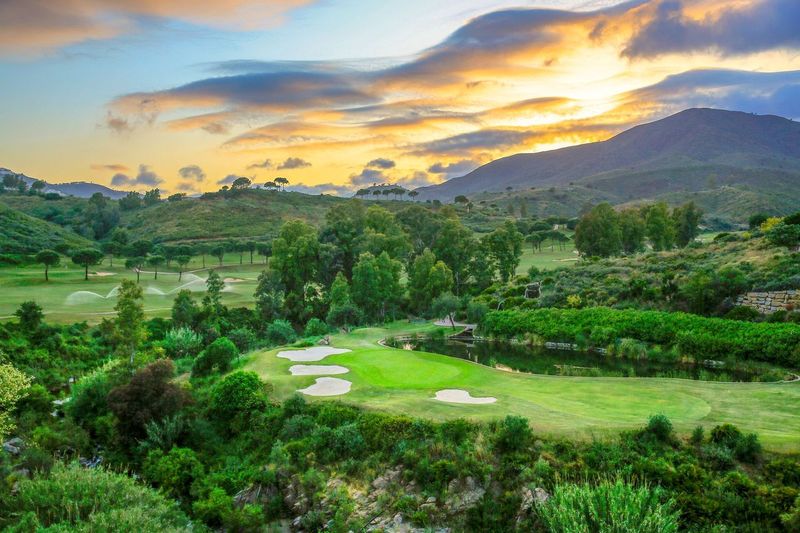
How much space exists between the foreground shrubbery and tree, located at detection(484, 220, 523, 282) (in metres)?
17.4

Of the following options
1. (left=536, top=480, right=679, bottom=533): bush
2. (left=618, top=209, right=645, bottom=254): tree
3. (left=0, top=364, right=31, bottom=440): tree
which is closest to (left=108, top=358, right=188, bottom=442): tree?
(left=0, top=364, right=31, bottom=440): tree

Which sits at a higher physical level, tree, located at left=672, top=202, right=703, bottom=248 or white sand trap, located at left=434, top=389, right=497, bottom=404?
tree, located at left=672, top=202, right=703, bottom=248

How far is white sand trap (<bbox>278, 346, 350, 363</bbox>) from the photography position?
1144 inches

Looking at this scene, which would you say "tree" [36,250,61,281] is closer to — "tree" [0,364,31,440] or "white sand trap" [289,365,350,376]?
"tree" [0,364,31,440]

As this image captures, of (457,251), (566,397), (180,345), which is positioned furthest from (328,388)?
A: (457,251)

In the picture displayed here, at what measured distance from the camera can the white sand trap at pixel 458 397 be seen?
20.6 m

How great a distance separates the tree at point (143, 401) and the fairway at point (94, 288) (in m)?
27.5

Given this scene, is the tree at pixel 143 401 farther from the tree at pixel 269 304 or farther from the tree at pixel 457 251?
the tree at pixel 457 251

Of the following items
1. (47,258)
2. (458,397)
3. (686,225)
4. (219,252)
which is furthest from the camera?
(219,252)

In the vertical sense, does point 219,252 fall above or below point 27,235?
below

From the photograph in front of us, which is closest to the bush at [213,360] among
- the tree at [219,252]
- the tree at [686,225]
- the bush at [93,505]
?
the bush at [93,505]

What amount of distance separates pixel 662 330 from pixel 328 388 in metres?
21.0

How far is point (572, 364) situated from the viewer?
99.2 ft

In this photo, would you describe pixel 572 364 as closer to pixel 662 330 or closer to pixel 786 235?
pixel 662 330
